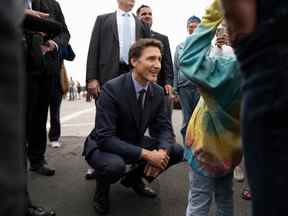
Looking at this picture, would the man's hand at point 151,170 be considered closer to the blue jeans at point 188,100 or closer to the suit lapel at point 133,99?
the suit lapel at point 133,99

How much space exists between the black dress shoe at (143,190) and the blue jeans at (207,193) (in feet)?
3.52

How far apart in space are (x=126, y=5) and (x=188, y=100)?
1026mm

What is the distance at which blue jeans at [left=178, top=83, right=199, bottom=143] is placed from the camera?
3.84 metres

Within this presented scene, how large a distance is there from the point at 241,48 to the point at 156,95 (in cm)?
235

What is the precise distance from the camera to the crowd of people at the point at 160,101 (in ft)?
1.63

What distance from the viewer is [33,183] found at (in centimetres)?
331

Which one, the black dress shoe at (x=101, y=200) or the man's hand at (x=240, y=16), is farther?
the black dress shoe at (x=101, y=200)

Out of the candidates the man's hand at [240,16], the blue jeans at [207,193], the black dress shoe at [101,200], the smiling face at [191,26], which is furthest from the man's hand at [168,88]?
the man's hand at [240,16]

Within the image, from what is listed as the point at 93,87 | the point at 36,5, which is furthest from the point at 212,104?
the point at 93,87

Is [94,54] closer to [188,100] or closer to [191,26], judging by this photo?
[188,100]

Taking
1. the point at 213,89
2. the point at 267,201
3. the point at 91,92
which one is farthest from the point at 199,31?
the point at 91,92

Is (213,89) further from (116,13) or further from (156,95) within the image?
(116,13)

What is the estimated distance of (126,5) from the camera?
144 inches

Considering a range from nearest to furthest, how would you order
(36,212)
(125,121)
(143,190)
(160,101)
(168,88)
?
1. (36,212)
2. (125,121)
3. (160,101)
4. (143,190)
5. (168,88)
